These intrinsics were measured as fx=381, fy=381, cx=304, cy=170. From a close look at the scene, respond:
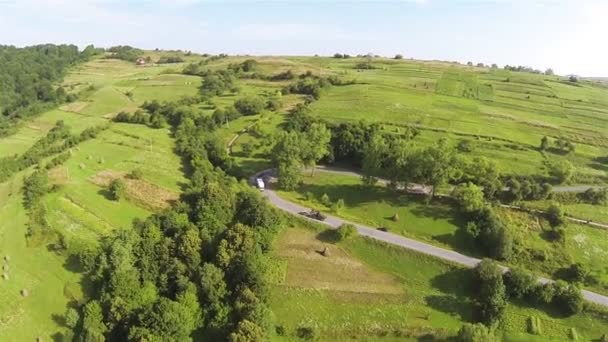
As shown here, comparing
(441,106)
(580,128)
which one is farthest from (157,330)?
(580,128)

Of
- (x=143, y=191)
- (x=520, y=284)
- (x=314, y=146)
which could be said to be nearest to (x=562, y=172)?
(x=520, y=284)

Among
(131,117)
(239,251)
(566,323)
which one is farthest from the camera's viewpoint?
(131,117)

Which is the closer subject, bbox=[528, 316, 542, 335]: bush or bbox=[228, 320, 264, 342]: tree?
bbox=[228, 320, 264, 342]: tree

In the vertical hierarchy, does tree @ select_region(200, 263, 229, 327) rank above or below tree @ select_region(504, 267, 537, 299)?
below

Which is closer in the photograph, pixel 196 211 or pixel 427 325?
pixel 427 325

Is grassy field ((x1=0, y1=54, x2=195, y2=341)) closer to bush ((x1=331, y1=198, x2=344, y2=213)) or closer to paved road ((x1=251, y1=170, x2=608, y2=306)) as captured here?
paved road ((x1=251, y1=170, x2=608, y2=306))

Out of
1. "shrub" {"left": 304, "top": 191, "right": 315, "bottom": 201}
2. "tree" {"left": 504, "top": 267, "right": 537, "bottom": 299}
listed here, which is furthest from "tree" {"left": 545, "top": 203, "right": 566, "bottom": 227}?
"shrub" {"left": 304, "top": 191, "right": 315, "bottom": 201}

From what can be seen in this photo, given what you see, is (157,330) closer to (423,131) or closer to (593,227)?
(593,227)

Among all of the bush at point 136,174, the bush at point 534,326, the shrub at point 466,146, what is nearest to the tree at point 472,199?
the bush at point 534,326
